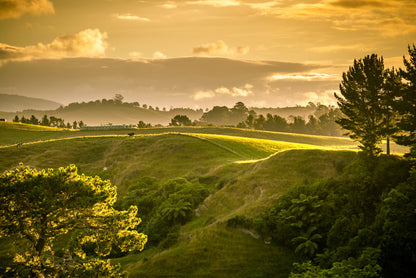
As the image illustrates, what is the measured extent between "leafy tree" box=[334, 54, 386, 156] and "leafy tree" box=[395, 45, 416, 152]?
7.93ft

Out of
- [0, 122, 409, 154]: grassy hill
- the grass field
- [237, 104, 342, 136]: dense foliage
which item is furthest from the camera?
[237, 104, 342, 136]: dense foliage

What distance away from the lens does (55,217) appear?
25.7 metres

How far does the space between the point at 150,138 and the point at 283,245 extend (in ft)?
216

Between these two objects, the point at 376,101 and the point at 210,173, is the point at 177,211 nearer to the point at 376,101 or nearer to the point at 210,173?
the point at 210,173

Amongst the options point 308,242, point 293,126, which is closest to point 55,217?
point 308,242

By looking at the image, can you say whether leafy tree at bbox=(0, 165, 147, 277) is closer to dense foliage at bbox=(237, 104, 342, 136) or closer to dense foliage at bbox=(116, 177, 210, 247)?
dense foliage at bbox=(116, 177, 210, 247)

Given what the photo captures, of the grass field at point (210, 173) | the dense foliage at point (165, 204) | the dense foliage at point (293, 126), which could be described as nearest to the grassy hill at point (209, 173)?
the grass field at point (210, 173)

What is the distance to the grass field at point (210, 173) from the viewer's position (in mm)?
35375

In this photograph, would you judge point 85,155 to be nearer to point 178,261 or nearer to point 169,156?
point 169,156

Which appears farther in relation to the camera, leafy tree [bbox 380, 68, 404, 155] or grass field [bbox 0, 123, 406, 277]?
leafy tree [bbox 380, 68, 404, 155]

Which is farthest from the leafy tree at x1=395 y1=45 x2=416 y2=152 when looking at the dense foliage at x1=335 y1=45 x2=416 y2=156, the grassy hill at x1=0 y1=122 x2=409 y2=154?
the grassy hill at x1=0 y1=122 x2=409 y2=154

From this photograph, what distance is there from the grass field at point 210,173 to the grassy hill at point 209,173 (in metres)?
0.10

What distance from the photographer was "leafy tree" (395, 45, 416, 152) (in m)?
41.0

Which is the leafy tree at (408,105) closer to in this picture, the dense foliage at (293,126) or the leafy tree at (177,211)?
the leafy tree at (177,211)
